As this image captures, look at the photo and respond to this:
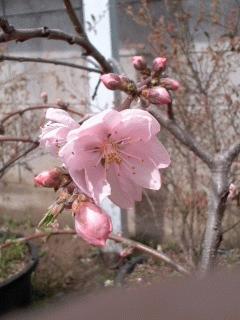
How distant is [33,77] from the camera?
419 centimetres

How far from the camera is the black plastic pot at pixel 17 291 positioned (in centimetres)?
300

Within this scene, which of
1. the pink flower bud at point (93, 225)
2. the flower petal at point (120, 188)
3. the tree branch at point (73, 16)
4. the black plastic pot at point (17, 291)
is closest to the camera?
the pink flower bud at point (93, 225)

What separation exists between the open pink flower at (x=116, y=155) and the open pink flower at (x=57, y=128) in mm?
26

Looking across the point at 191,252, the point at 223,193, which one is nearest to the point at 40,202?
the point at 191,252

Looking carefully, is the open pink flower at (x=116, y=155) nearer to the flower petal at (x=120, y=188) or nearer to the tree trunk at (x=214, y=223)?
the flower petal at (x=120, y=188)

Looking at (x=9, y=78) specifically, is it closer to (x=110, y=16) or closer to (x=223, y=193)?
(x=110, y=16)

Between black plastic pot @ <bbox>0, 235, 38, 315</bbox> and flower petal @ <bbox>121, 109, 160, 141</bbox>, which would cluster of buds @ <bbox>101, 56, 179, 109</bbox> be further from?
black plastic pot @ <bbox>0, 235, 38, 315</bbox>

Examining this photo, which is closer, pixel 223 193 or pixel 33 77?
pixel 223 193

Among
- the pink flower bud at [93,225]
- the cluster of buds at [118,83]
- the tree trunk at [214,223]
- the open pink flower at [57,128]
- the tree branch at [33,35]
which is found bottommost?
the tree trunk at [214,223]

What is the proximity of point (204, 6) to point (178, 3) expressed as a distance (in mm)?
164

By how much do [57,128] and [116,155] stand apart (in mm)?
101

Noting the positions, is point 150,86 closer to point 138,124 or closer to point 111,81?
point 111,81

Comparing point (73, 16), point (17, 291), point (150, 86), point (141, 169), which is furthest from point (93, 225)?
point (17, 291)

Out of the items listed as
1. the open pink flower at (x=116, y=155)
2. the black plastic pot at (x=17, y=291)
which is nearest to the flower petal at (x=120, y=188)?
the open pink flower at (x=116, y=155)
